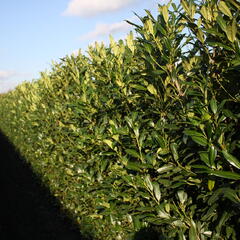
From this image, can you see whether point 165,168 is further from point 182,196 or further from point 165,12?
point 165,12

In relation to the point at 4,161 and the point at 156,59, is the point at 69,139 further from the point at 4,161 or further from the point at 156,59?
the point at 4,161

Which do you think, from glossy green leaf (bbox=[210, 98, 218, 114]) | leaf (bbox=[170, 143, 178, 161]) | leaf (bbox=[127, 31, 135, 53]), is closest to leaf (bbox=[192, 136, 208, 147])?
glossy green leaf (bbox=[210, 98, 218, 114])

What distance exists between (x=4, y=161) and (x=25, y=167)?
1660 millimetres

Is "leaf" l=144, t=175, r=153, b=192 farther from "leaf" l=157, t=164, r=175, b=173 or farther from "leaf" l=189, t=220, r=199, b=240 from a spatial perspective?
"leaf" l=189, t=220, r=199, b=240

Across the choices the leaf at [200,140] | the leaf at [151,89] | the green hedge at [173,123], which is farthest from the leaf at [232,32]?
the leaf at [151,89]

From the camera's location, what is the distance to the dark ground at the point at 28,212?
6.11 m

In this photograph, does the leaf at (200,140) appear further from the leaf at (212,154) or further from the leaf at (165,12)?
the leaf at (165,12)

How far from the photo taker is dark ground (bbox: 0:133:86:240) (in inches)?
240

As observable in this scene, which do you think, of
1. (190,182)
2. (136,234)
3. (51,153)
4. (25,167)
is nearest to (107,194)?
(136,234)

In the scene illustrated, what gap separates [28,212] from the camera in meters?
7.22

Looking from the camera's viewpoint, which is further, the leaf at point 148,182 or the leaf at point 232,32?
the leaf at point 148,182

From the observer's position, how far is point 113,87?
3395 mm

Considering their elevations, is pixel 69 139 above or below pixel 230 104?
above

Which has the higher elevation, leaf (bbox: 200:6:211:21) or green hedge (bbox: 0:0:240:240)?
leaf (bbox: 200:6:211:21)
